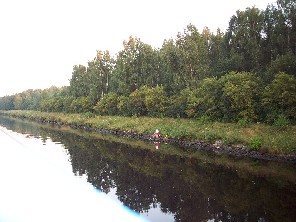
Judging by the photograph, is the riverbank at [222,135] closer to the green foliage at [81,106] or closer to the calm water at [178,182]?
the calm water at [178,182]

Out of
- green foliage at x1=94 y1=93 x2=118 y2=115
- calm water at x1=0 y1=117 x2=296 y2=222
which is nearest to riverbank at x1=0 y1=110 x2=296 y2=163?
calm water at x1=0 y1=117 x2=296 y2=222

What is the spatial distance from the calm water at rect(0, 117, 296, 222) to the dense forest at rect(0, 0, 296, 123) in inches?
327

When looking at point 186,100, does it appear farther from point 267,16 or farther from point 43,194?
point 43,194

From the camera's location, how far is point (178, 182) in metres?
18.4

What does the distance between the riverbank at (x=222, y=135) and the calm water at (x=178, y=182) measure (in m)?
2.08

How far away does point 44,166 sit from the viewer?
23312mm

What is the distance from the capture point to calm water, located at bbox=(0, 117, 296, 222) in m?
13.3

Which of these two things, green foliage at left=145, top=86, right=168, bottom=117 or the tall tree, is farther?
green foliage at left=145, top=86, right=168, bottom=117

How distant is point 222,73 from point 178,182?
86.7 feet

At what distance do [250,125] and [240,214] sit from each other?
18.1m

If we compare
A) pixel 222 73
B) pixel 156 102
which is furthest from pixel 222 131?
pixel 156 102

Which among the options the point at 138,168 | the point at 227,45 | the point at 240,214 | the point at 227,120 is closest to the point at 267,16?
the point at 227,45

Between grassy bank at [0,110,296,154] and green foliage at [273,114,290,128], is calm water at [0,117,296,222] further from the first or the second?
green foliage at [273,114,290,128]

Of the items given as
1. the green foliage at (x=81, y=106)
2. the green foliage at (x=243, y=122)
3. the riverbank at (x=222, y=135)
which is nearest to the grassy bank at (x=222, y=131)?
the riverbank at (x=222, y=135)
